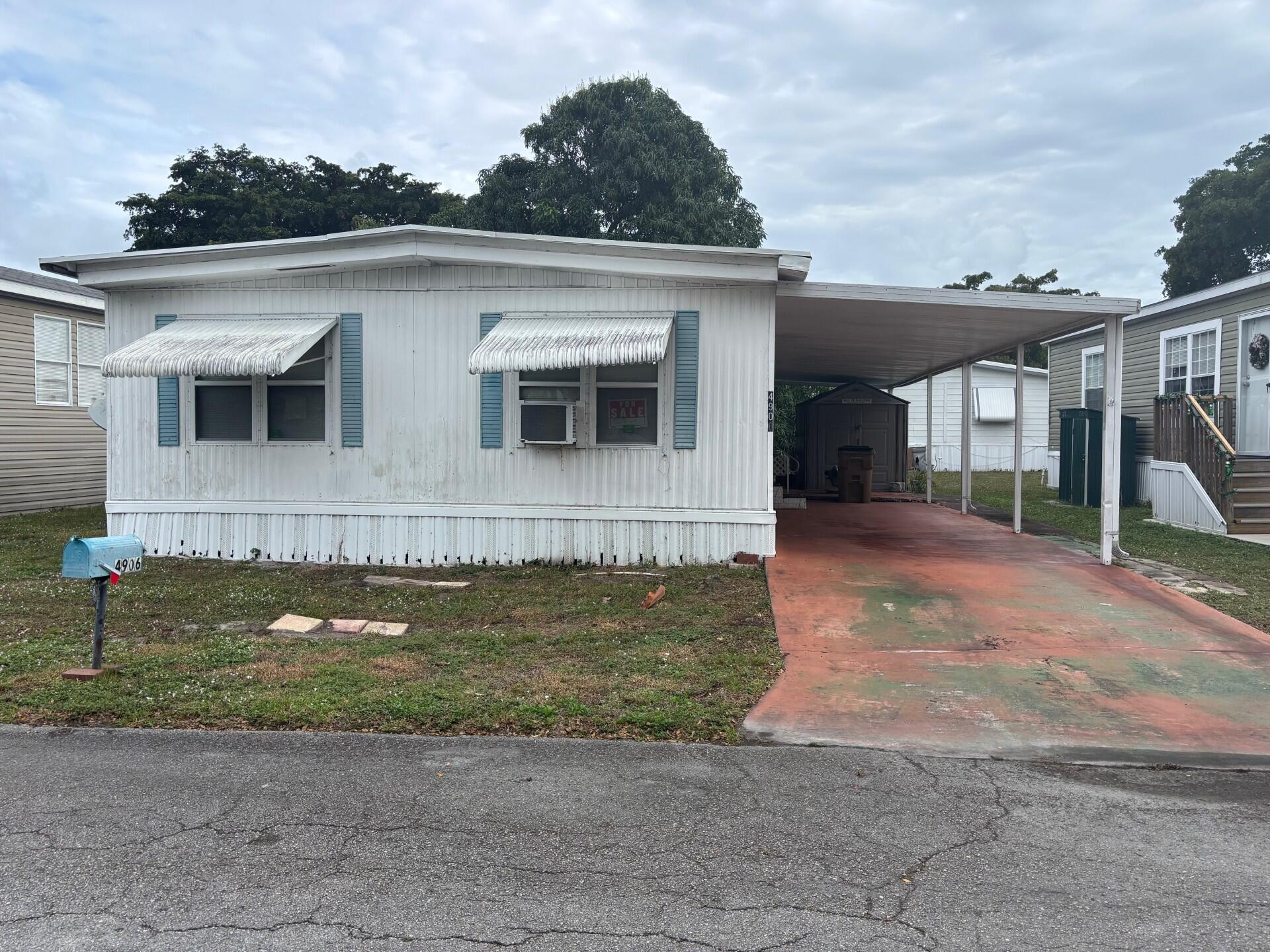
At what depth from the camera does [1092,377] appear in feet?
64.7

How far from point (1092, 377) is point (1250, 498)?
7381 millimetres

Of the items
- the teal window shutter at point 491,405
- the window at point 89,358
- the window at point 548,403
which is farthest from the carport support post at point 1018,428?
the window at point 89,358

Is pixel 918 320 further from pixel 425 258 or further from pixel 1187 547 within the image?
pixel 425 258

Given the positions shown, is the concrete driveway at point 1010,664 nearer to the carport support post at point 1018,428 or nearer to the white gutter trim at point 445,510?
the white gutter trim at point 445,510

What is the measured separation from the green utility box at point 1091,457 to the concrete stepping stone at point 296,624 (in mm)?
14082

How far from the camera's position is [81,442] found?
15.7m

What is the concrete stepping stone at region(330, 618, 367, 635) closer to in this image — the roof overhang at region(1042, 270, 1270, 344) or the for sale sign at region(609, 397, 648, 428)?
the for sale sign at region(609, 397, 648, 428)

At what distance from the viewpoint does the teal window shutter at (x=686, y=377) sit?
30.3 ft

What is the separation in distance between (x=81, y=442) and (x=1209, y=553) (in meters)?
16.9

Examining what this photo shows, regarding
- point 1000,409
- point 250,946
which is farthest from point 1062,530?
point 1000,409

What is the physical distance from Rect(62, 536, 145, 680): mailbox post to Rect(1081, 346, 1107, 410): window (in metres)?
18.6

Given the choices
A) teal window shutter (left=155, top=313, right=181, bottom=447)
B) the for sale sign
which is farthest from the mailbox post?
the for sale sign

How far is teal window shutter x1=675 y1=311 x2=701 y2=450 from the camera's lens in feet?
30.3

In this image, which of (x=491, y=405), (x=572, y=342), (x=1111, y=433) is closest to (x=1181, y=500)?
(x=1111, y=433)
